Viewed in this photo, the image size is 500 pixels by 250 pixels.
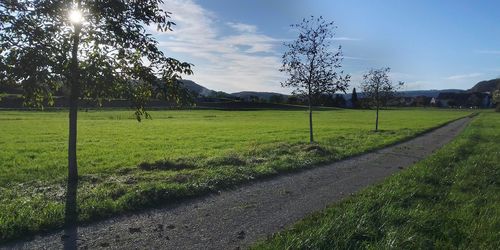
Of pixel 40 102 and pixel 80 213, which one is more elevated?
pixel 40 102

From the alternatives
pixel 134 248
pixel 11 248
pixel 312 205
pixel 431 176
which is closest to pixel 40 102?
pixel 11 248

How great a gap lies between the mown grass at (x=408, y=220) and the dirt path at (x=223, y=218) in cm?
54

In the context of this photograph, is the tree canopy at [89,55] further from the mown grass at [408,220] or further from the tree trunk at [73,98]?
the mown grass at [408,220]

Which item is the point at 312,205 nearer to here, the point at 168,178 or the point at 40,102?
the point at 168,178

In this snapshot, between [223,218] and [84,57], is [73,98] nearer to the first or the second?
[84,57]

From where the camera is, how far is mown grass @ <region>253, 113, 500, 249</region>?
20.6 ft

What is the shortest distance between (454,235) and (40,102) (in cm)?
917

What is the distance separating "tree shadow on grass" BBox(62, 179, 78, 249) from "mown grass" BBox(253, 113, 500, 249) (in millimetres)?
2658

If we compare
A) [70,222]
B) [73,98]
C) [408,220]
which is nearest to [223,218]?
[70,222]

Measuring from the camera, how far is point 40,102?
1070 centimetres

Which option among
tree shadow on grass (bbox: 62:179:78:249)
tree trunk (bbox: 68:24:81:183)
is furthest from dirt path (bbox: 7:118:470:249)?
tree trunk (bbox: 68:24:81:183)

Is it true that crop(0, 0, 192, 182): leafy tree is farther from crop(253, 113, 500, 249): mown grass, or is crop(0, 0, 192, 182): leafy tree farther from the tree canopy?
crop(253, 113, 500, 249): mown grass

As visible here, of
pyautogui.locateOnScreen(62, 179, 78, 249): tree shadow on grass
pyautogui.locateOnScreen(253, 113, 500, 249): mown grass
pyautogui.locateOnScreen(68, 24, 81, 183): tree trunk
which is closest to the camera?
pyautogui.locateOnScreen(253, 113, 500, 249): mown grass

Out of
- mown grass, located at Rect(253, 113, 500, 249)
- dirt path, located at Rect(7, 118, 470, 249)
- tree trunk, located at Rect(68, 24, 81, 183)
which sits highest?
tree trunk, located at Rect(68, 24, 81, 183)
